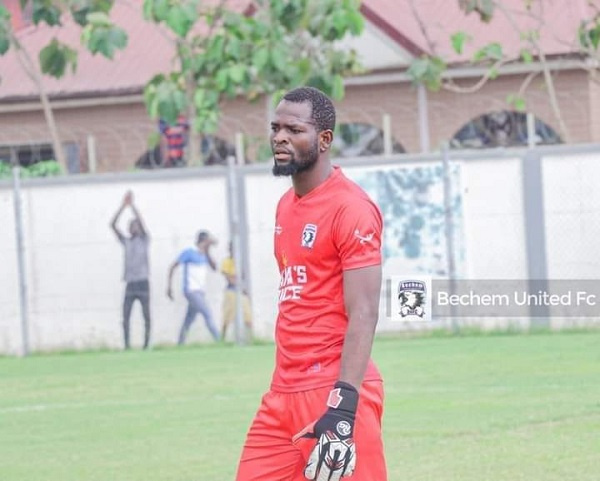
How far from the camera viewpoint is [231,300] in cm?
1953

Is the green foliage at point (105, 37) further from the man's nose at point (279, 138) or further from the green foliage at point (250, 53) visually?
the man's nose at point (279, 138)

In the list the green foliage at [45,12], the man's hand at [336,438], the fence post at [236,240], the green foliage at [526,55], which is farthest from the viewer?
the green foliage at [526,55]

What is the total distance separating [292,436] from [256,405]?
7311mm

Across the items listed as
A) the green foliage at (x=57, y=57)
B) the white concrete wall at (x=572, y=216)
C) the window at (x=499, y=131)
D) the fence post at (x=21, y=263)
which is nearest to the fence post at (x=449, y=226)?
the white concrete wall at (x=572, y=216)

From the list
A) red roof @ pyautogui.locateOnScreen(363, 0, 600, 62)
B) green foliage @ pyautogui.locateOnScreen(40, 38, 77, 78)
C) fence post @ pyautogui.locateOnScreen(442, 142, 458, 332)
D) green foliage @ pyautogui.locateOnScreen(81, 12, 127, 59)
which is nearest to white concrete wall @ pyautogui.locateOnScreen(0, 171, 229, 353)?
green foliage @ pyautogui.locateOnScreen(81, 12, 127, 59)

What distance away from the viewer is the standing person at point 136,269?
19719 mm

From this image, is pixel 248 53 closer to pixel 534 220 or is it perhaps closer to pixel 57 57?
pixel 57 57

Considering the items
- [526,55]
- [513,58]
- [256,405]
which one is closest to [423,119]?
[513,58]

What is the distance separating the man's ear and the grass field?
12.6 feet

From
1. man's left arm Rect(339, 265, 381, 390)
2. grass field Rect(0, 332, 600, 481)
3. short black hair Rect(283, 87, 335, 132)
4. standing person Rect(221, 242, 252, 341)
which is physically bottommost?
grass field Rect(0, 332, 600, 481)

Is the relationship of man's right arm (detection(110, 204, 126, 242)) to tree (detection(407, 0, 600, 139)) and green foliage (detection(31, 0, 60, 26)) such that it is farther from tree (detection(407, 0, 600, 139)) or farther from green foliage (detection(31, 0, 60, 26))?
tree (detection(407, 0, 600, 139))

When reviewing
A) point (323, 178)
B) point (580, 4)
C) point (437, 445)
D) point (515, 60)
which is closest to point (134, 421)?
point (437, 445)

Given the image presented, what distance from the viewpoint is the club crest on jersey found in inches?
226

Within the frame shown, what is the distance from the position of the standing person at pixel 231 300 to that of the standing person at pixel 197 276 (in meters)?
0.19
